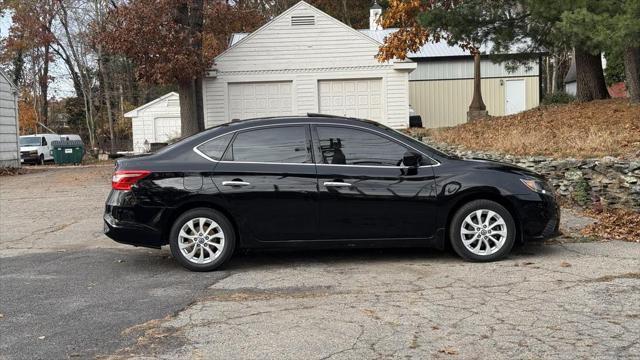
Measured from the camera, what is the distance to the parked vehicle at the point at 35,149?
34.6m

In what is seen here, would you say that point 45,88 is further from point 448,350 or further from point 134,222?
point 448,350

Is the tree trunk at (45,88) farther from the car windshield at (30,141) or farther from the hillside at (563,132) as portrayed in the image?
the hillside at (563,132)

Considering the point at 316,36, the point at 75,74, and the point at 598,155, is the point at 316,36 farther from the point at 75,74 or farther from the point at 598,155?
the point at 75,74

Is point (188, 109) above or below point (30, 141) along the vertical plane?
above

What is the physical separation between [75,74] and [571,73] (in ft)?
115

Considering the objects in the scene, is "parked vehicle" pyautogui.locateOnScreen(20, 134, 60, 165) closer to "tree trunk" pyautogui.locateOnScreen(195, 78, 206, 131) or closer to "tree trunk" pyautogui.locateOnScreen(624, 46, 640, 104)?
"tree trunk" pyautogui.locateOnScreen(195, 78, 206, 131)

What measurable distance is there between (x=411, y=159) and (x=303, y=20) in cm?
1616

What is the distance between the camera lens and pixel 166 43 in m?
19.8

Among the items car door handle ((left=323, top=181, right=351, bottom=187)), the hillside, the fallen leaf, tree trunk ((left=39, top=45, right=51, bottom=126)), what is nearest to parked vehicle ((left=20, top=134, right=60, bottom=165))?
tree trunk ((left=39, top=45, right=51, bottom=126))

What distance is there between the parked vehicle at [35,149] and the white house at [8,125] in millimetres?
9018

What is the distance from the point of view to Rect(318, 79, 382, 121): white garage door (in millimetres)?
21969

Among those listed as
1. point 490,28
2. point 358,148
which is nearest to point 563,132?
point 490,28

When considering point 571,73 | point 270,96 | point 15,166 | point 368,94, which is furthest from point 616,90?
point 15,166

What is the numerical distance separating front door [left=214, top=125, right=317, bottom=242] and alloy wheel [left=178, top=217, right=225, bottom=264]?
282 millimetres
